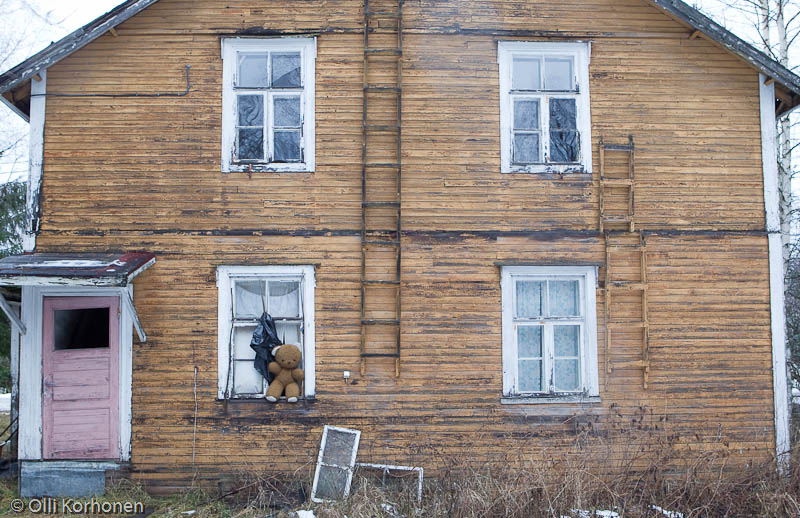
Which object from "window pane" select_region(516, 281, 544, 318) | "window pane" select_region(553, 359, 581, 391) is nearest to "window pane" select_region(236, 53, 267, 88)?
"window pane" select_region(516, 281, 544, 318)

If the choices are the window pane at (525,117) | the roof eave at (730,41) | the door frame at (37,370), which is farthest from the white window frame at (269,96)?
the roof eave at (730,41)

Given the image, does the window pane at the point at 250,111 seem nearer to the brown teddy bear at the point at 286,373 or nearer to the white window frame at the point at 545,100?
the brown teddy bear at the point at 286,373

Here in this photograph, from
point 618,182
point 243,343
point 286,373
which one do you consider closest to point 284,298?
point 243,343

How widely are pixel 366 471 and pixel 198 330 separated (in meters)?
2.72

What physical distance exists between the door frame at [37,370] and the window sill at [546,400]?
4.70 metres

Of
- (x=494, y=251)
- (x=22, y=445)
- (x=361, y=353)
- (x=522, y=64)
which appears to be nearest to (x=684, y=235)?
(x=494, y=251)

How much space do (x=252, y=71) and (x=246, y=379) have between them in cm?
401

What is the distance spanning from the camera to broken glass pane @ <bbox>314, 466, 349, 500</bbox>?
7.56 metres

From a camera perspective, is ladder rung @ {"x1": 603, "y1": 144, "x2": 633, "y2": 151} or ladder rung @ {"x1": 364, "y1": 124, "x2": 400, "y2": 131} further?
ladder rung @ {"x1": 603, "y1": 144, "x2": 633, "y2": 151}

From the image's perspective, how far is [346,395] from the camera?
8.05 m

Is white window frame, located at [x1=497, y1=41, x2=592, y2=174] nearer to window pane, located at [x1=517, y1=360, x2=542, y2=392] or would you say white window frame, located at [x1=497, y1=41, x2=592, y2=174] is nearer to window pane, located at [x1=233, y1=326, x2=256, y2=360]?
window pane, located at [x1=517, y1=360, x2=542, y2=392]

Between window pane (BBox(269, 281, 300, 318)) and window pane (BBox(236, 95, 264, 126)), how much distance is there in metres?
2.12

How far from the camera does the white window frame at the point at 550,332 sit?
8.14 meters

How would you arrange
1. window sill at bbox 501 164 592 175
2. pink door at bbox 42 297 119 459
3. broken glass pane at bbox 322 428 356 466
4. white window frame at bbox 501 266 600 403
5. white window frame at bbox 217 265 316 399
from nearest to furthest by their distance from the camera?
broken glass pane at bbox 322 428 356 466 < pink door at bbox 42 297 119 459 < white window frame at bbox 217 265 316 399 < white window frame at bbox 501 266 600 403 < window sill at bbox 501 164 592 175
